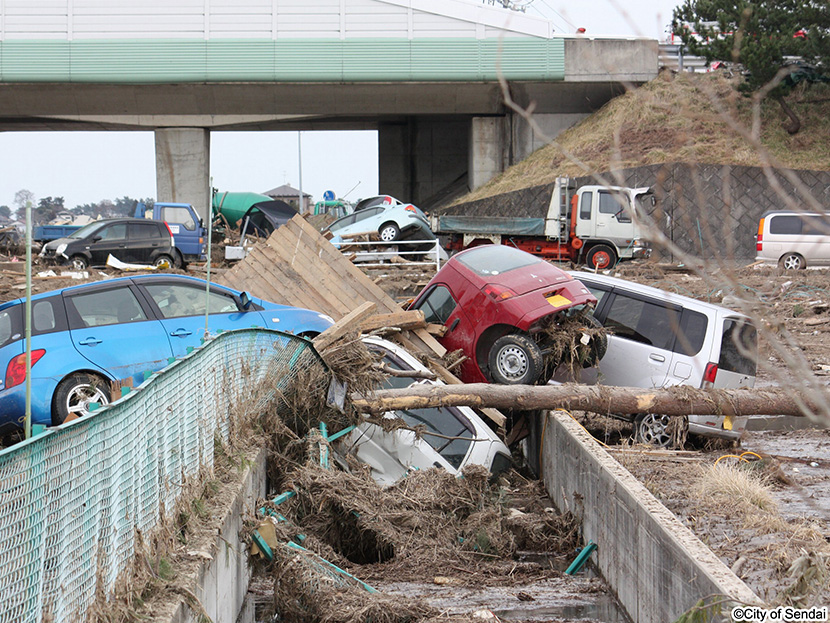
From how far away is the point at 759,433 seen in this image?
11.2 m

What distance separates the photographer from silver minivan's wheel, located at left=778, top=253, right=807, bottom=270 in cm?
2416

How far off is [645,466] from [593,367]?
2606 mm

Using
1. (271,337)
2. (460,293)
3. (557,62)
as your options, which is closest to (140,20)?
(557,62)

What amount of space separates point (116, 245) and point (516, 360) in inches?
642

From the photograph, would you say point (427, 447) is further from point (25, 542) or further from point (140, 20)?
point (140, 20)

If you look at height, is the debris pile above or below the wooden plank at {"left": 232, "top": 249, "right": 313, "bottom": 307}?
below

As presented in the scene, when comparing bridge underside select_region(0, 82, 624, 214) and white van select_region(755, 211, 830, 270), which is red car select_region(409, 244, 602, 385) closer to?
white van select_region(755, 211, 830, 270)

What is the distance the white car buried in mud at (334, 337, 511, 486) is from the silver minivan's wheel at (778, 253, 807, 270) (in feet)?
59.2

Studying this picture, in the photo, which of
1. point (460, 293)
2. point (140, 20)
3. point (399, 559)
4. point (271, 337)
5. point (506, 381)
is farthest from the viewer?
point (140, 20)

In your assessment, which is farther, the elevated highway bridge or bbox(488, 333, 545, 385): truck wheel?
the elevated highway bridge

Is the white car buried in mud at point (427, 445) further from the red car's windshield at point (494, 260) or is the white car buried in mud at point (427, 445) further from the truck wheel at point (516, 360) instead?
the red car's windshield at point (494, 260)

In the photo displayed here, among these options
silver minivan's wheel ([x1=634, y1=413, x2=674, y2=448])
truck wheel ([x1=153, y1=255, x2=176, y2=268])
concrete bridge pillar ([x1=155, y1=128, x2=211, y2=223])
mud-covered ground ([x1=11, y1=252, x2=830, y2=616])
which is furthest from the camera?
concrete bridge pillar ([x1=155, y1=128, x2=211, y2=223])

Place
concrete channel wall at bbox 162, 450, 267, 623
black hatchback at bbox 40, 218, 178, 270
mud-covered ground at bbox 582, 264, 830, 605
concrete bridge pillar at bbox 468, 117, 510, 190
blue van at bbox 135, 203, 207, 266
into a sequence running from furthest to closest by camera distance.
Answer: concrete bridge pillar at bbox 468, 117, 510, 190
blue van at bbox 135, 203, 207, 266
black hatchback at bbox 40, 218, 178, 270
concrete channel wall at bbox 162, 450, 267, 623
mud-covered ground at bbox 582, 264, 830, 605

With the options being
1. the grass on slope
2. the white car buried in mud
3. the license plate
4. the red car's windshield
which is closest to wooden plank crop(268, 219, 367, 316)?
the red car's windshield
